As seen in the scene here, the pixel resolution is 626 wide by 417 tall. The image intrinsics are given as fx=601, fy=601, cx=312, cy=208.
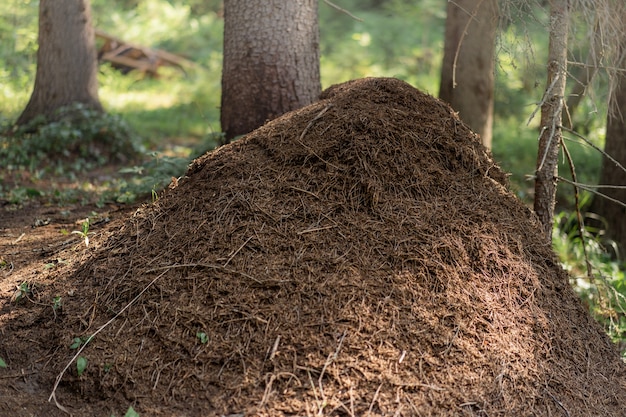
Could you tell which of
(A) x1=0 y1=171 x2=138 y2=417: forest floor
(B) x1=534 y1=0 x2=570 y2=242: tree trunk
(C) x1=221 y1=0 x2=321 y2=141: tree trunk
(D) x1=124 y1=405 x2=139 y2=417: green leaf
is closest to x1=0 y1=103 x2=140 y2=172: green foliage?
(A) x1=0 y1=171 x2=138 y2=417: forest floor

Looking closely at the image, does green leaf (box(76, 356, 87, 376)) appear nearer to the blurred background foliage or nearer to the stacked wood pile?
the blurred background foliage

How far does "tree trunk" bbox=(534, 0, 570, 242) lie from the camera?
141 inches

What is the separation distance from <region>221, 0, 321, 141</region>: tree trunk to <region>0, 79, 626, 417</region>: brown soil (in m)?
1.29

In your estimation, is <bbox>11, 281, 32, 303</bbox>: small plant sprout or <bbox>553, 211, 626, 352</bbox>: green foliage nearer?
<bbox>11, 281, 32, 303</bbox>: small plant sprout

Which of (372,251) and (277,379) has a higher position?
(372,251)

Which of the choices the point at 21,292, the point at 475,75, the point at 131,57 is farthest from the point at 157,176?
the point at 131,57

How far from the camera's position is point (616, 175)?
604 cm

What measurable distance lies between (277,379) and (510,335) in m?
1.24

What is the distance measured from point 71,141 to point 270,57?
3.52 metres

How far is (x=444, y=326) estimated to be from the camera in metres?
2.94

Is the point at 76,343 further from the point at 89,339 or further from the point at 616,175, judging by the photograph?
the point at 616,175

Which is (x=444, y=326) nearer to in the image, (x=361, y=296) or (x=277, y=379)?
(x=361, y=296)

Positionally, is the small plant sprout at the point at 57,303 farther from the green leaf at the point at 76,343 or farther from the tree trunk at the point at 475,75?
the tree trunk at the point at 475,75

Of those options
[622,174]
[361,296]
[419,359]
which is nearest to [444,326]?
[419,359]
